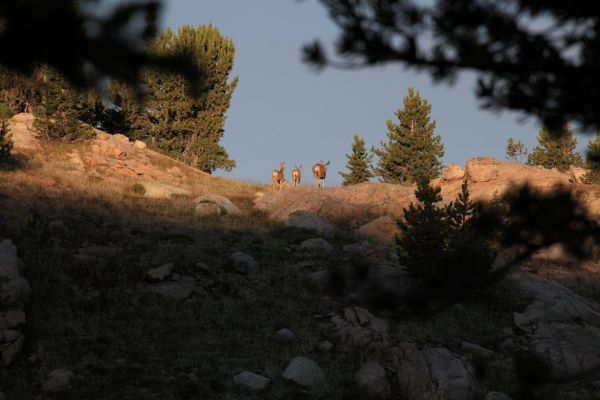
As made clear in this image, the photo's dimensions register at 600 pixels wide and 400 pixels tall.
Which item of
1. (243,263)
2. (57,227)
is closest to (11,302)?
(57,227)

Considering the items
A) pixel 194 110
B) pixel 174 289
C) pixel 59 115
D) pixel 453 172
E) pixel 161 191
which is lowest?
pixel 174 289

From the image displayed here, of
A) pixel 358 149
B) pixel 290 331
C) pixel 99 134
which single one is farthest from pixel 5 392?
pixel 358 149

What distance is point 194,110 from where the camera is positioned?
46406mm

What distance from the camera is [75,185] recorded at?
26.5m

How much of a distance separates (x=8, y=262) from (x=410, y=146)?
38.5m

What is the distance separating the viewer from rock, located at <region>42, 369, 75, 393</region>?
35.4ft

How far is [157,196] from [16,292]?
1502cm

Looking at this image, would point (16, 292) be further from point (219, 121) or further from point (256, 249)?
point (219, 121)

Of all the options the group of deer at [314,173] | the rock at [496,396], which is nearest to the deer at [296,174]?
the group of deer at [314,173]

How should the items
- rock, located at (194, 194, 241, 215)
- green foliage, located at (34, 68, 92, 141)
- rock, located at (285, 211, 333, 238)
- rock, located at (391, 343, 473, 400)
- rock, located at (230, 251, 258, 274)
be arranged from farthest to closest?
green foliage, located at (34, 68, 92, 141) < rock, located at (194, 194, 241, 215) < rock, located at (285, 211, 333, 238) < rock, located at (230, 251, 258, 274) < rock, located at (391, 343, 473, 400)

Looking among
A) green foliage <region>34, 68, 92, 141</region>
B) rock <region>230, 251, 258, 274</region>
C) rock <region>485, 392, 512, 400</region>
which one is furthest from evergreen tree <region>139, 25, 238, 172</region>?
rock <region>485, 392, 512, 400</region>

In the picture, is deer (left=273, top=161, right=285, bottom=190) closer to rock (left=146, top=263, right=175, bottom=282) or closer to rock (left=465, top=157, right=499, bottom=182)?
rock (left=465, top=157, right=499, bottom=182)

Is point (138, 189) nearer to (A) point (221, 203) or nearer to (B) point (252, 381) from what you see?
(A) point (221, 203)

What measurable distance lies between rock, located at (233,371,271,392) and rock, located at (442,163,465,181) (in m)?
25.2
